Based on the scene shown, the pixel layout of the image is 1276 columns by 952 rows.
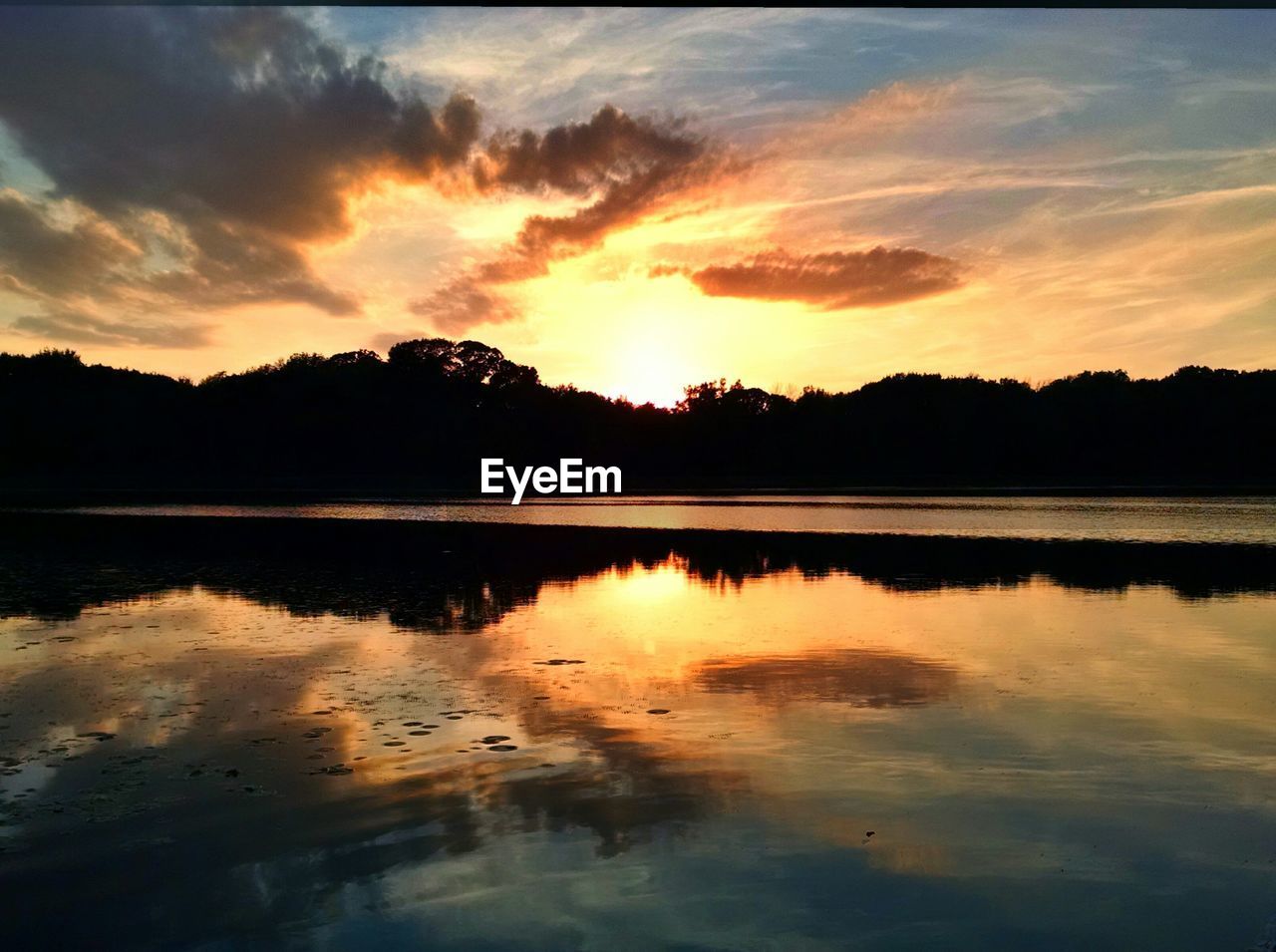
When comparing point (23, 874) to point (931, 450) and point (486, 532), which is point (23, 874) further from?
point (931, 450)

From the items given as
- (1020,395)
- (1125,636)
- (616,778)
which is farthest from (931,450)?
(616,778)

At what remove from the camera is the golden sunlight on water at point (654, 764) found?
20.8ft

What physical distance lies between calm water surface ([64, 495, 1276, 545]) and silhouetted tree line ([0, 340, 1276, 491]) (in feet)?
128

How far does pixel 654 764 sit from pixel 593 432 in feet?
372

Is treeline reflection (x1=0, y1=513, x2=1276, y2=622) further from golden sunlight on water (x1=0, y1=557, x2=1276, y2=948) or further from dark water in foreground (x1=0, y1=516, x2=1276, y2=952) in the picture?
golden sunlight on water (x1=0, y1=557, x2=1276, y2=948)

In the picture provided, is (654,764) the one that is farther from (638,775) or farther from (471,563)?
(471,563)

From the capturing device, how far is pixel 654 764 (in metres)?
8.71

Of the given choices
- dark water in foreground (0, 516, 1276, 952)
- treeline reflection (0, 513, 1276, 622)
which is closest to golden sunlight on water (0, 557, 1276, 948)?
dark water in foreground (0, 516, 1276, 952)

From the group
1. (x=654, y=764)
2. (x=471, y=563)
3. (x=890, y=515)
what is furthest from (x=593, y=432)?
(x=654, y=764)

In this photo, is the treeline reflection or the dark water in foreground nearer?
the dark water in foreground

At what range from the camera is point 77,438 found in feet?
359

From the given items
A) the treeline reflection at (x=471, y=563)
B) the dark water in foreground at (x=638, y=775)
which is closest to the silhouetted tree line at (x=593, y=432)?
the treeline reflection at (x=471, y=563)

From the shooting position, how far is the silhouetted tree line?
106 metres

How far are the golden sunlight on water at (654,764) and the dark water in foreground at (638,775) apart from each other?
38 mm
